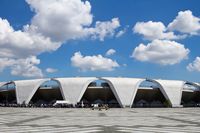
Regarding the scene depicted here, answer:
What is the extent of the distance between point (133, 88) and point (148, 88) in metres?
6.36

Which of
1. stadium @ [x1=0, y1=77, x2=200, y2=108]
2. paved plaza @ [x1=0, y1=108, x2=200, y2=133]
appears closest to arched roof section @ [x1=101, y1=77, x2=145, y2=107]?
stadium @ [x1=0, y1=77, x2=200, y2=108]

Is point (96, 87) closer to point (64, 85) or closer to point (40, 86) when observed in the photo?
point (64, 85)

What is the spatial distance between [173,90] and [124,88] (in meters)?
12.7

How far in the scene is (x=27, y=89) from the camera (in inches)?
3265

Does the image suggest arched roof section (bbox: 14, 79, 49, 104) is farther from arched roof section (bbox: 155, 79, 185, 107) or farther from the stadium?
arched roof section (bbox: 155, 79, 185, 107)

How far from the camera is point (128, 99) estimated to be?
7856 centimetres

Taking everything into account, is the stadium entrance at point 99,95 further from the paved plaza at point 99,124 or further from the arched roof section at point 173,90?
the paved plaza at point 99,124

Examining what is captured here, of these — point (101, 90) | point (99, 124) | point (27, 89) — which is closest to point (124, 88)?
point (101, 90)

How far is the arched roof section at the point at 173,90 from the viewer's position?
8094 cm

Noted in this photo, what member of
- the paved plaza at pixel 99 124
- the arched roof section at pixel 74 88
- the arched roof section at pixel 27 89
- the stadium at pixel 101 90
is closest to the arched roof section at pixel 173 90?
the stadium at pixel 101 90

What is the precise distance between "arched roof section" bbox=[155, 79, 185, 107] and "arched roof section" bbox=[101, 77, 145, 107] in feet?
21.1

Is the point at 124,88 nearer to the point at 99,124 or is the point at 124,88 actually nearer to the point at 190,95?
the point at 190,95

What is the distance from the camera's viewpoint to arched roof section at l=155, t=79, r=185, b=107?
80.9 metres

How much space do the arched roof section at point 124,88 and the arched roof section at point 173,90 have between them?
21.1ft
